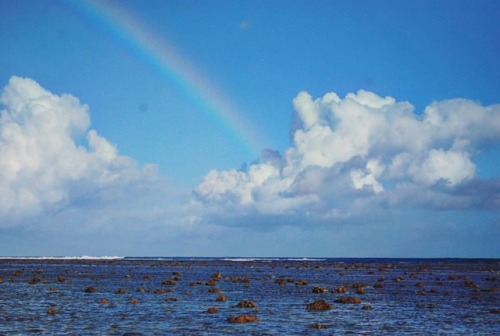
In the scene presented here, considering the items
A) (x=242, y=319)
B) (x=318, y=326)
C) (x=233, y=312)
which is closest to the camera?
(x=318, y=326)

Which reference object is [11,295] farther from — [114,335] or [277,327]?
[277,327]

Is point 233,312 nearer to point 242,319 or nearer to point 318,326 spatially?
point 242,319

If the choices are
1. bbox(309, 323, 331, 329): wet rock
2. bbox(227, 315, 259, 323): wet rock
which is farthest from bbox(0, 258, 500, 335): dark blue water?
bbox(227, 315, 259, 323): wet rock

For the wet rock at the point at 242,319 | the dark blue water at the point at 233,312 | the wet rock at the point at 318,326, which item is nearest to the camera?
the dark blue water at the point at 233,312

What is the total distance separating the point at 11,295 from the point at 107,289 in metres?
13.2

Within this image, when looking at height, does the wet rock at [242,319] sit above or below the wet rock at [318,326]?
above

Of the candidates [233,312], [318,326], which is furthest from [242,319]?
[233,312]

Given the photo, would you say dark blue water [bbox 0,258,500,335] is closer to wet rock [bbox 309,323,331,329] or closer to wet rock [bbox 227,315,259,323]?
wet rock [bbox 309,323,331,329]

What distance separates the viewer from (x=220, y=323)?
143ft

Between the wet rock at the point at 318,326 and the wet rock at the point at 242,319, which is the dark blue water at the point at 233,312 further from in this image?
the wet rock at the point at 242,319

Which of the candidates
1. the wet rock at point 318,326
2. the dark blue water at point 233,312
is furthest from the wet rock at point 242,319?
the wet rock at point 318,326

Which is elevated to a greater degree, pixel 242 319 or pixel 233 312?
pixel 233 312

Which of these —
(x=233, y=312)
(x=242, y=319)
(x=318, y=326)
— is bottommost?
(x=318, y=326)

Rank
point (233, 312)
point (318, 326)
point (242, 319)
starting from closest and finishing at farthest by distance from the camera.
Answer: point (318, 326), point (242, 319), point (233, 312)
